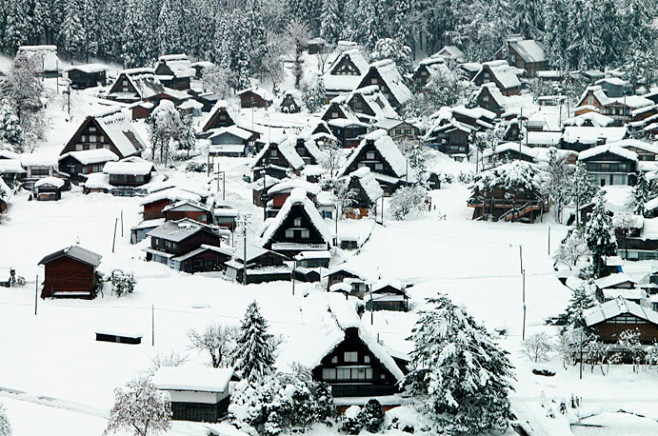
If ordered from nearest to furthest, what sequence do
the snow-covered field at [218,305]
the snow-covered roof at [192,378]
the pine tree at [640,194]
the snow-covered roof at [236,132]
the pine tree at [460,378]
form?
the snow-covered roof at [192,378], the pine tree at [460,378], the snow-covered field at [218,305], the pine tree at [640,194], the snow-covered roof at [236,132]

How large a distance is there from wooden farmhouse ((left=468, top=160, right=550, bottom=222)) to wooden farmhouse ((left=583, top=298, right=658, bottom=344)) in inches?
795

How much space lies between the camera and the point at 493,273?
177 feet

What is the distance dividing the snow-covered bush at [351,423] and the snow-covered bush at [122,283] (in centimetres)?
1654

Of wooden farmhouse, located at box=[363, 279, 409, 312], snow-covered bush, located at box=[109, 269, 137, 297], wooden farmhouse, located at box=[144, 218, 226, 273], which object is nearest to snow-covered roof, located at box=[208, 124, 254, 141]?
wooden farmhouse, located at box=[144, 218, 226, 273]

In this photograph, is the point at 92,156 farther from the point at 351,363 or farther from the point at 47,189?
the point at 351,363

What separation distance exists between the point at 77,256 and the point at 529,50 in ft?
204

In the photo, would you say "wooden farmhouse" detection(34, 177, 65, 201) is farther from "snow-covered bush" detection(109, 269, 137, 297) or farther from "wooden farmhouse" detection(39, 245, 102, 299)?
"snow-covered bush" detection(109, 269, 137, 297)

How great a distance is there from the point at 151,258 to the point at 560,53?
54.0m

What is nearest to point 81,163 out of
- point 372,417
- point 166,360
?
point 166,360

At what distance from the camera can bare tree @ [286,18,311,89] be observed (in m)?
97.8

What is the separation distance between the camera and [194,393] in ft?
115

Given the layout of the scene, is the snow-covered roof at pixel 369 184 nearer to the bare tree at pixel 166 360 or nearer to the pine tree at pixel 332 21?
the bare tree at pixel 166 360

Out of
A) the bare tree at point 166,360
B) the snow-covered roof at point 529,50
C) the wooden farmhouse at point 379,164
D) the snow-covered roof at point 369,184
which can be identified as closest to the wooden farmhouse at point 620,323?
the bare tree at point 166,360

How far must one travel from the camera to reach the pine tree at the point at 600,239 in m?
52.9
